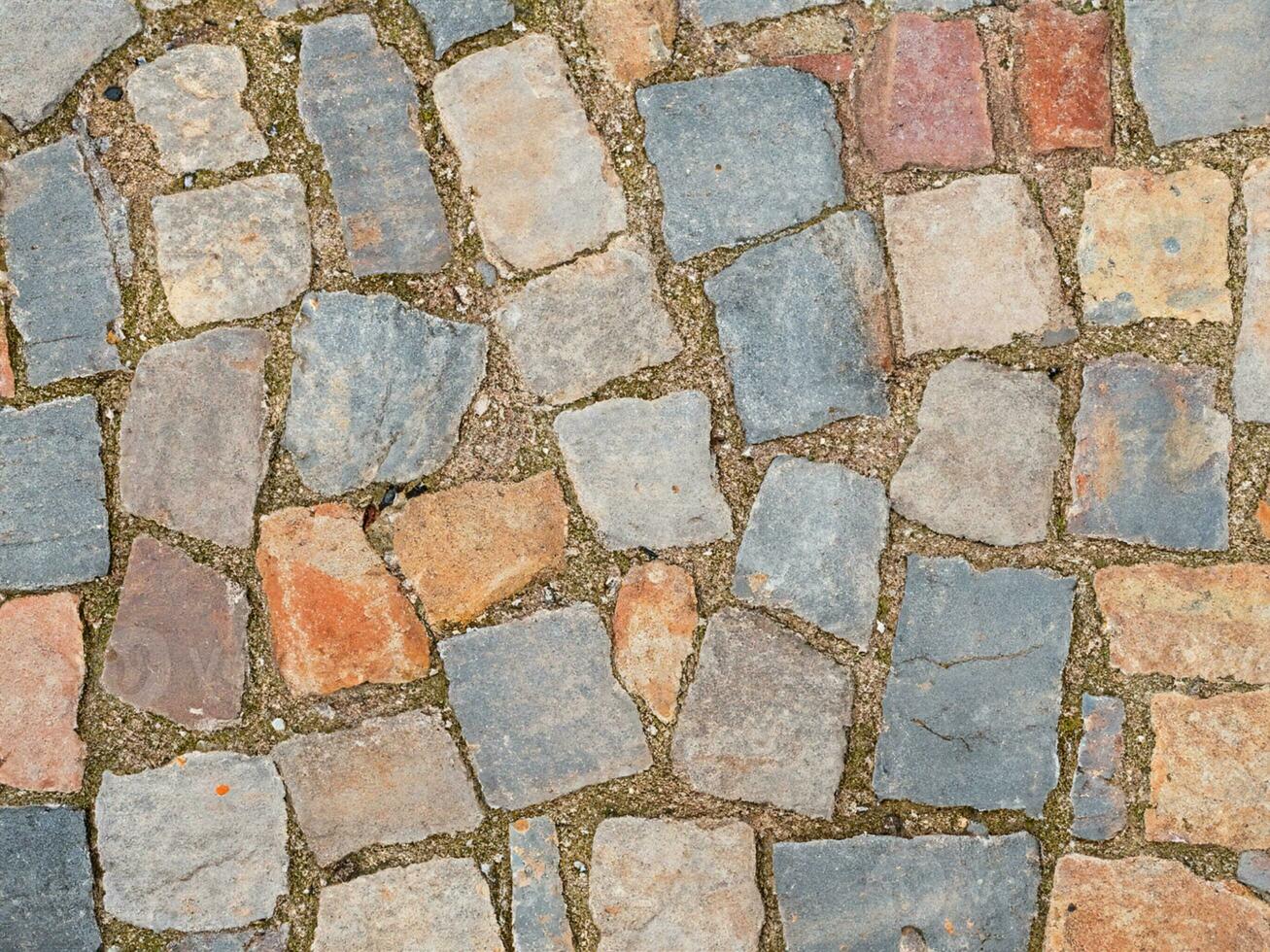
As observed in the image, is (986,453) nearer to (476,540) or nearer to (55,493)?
(476,540)

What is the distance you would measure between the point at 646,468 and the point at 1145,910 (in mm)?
1356

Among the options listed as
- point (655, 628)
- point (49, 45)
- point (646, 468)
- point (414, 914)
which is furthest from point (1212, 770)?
point (49, 45)

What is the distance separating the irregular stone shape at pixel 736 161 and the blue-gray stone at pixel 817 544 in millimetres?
500

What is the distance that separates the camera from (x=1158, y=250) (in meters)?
2.13

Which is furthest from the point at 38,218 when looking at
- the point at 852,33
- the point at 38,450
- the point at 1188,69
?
the point at 1188,69

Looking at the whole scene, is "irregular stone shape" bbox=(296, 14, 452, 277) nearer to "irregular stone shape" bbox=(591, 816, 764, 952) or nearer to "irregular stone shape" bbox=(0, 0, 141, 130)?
"irregular stone shape" bbox=(0, 0, 141, 130)

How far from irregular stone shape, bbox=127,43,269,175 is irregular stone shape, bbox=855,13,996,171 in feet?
4.25

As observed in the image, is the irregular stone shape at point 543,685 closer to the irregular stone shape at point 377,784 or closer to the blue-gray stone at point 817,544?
Answer: the irregular stone shape at point 377,784

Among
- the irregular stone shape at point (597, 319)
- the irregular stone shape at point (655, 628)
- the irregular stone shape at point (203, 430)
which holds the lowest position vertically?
the irregular stone shape at point (655, 628)

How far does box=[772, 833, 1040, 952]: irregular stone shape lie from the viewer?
215cm

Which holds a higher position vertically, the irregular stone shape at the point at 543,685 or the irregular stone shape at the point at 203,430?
the irregular stone shape at the point at 203,430

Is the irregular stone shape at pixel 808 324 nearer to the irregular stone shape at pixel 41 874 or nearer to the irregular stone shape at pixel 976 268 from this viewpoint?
the irregular stone shape at pixel 976 268

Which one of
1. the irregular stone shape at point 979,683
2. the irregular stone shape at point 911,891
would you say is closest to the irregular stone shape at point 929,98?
the irregular stone shape at point 979,683

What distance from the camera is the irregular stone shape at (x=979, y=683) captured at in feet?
7.06
